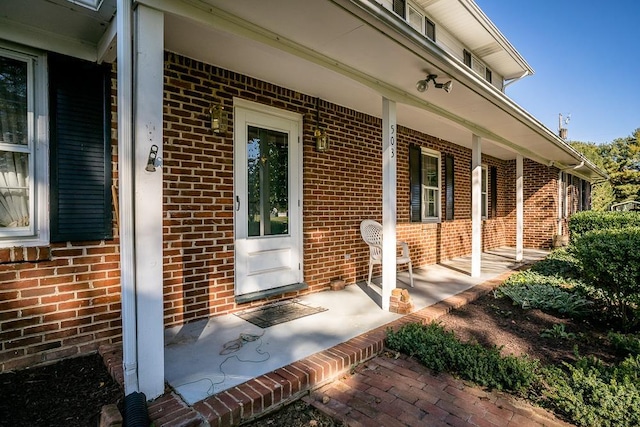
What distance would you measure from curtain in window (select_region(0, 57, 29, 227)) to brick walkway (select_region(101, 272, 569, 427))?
Result: 4.09ft

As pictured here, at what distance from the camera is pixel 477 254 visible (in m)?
5.29

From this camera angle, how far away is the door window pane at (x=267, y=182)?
3.71 m

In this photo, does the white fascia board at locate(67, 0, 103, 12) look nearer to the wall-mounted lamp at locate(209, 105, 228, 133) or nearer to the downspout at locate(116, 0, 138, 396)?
the downspout at locate(116, 0, 138, 396)

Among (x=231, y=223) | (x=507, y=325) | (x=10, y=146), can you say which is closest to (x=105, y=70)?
(x=10, y=146)

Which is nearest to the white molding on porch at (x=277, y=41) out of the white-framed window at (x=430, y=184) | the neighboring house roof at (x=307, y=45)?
the neighboring house roof at (x=307, y=45)

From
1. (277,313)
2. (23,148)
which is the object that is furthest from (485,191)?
(23,148)

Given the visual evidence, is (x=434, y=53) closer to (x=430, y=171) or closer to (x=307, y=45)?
(x=307, y=45)

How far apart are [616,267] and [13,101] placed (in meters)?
5.46

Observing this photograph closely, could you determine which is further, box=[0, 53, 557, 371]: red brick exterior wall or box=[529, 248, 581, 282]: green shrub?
box=[529, 248, 581, 282]: green shrub

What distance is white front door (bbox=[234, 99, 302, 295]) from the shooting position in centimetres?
359

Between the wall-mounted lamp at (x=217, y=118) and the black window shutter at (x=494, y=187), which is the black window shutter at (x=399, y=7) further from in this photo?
the black window shutter at (x=494, y=187)

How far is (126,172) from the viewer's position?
73.0 inches

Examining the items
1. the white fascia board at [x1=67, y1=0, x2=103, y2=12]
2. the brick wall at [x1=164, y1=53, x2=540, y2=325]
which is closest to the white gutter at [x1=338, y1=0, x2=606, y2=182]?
the white fascia board at [x1=67, y1=0, x2=103, y2=12]

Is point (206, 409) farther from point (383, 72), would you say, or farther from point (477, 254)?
point (477, 254)
